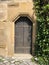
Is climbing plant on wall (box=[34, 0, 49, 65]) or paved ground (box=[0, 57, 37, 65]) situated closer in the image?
paved ground (box=[0, 57, 37, 65])

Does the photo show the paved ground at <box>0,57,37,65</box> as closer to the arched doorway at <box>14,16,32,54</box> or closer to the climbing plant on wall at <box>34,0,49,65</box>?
the climbing plant on wall at <box>34,0,49,65</box>

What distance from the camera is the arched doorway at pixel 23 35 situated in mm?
10383

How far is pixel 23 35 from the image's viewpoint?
34.3ft

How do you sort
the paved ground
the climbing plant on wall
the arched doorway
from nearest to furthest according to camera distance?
the paved ground, the climbing plant on wall, the arched doorway

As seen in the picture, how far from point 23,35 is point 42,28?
87 cm

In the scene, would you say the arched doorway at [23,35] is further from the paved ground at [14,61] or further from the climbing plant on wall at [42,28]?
the paved ground at [14,61]

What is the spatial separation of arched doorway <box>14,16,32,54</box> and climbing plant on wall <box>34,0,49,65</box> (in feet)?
1.44

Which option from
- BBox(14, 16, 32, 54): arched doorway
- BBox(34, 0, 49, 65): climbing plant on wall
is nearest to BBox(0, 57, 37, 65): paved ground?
BBox(34, 0, 49, 65): climbing plant on wall

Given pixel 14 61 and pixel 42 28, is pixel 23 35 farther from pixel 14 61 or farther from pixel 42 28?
pixel 14 61

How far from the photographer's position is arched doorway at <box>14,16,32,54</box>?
10.4m

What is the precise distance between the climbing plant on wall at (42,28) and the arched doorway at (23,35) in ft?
1.44

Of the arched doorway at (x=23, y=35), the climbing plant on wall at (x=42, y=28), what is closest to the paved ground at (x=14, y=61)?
the climbing plant on wall at (x=42, y=28)

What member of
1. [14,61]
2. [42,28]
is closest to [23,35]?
[42,28]

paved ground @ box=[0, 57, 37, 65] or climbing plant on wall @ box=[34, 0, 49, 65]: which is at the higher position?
climbing plant on wall @ box=[34, 0, 49, 65]
